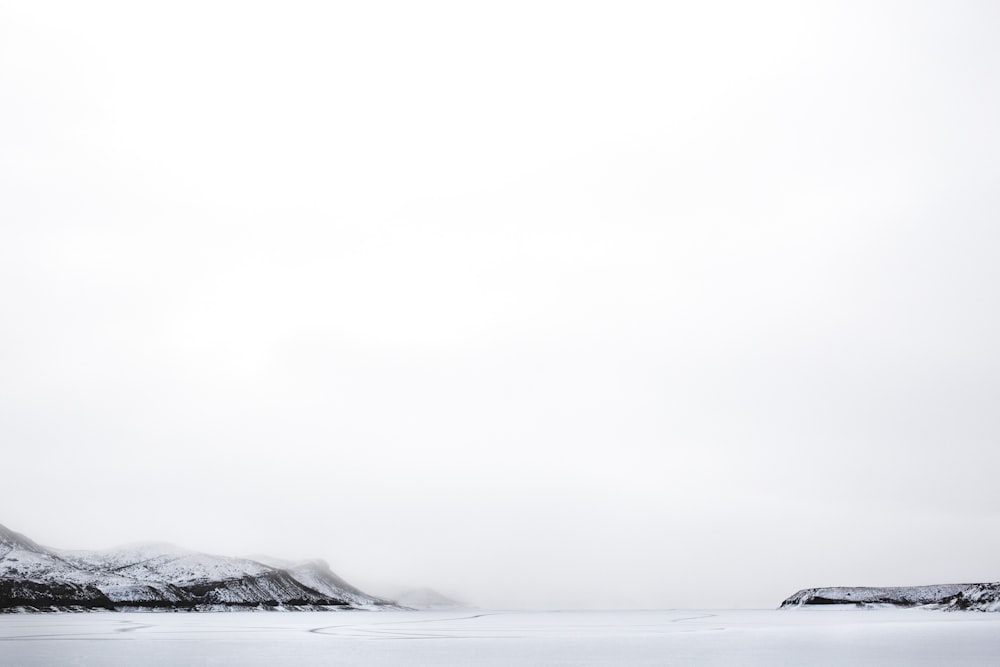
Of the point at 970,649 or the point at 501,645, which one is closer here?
the point at 970,649

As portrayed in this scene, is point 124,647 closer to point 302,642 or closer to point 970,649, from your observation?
point 302,642

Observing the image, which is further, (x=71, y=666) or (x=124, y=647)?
(x=124, y=647)

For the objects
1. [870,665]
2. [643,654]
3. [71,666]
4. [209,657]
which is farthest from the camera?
[643,654]

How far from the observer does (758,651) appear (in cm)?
10300

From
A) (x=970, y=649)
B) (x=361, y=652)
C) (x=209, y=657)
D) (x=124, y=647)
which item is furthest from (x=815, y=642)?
(x=124, y=647)

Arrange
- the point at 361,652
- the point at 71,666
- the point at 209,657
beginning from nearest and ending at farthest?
the point at 71,666
the point at 209,657
the point at 361,652

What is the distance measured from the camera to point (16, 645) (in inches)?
4326

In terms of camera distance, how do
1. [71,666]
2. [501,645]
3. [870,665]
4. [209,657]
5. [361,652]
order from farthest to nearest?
[501,645] → [361,652] → [209,657] → [870,665] → [71,666]

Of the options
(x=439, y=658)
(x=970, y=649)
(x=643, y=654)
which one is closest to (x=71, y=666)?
(x=439, y=658)

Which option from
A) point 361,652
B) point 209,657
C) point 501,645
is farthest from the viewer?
point 501,645

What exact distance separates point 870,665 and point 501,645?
5622 cm

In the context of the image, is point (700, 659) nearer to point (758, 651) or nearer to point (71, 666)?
point (758, 651)

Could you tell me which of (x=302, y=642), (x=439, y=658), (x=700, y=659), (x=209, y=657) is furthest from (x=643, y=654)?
(x=302, y=642)

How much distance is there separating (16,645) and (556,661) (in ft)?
231
